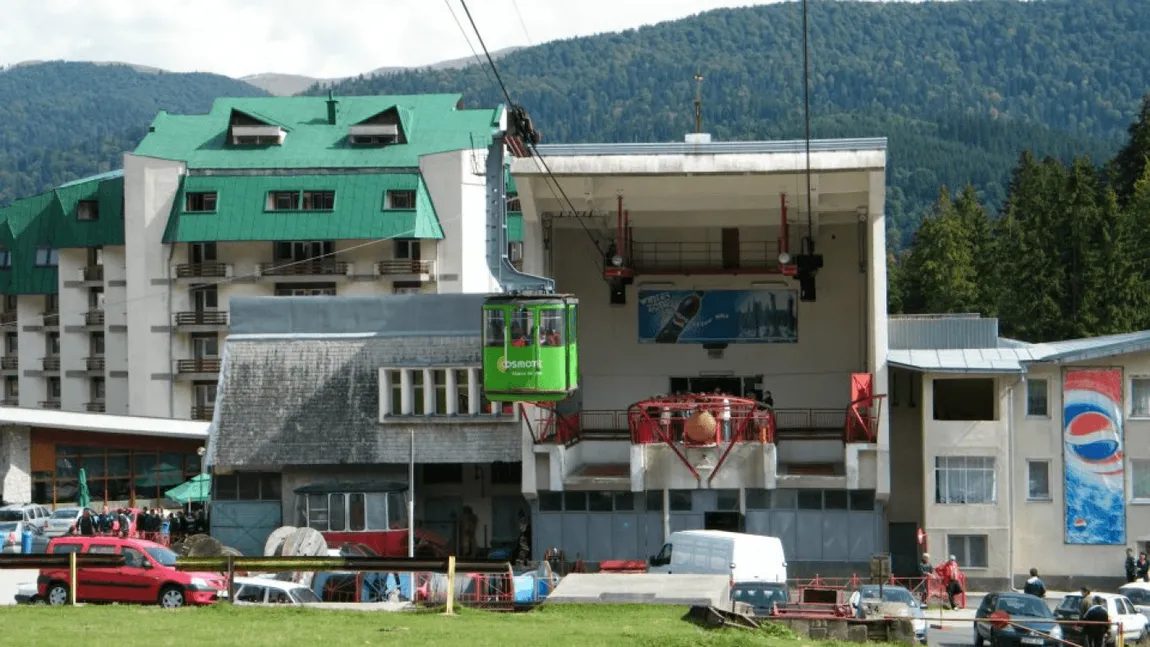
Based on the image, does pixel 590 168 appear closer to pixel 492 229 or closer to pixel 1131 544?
pixel 492 229

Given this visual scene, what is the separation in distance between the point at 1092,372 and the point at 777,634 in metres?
24.6

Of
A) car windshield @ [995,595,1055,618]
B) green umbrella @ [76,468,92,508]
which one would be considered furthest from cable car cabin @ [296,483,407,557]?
car windshield @ [995,595,1055,618]

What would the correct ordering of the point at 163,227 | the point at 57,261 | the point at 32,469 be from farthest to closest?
the point at 57,261, the point at 163,227, the point at 32,469

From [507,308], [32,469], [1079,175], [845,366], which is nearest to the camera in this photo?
[507,308]

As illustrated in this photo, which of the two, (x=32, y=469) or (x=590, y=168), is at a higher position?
(x=590, y=168)

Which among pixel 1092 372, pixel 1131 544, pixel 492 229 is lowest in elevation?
pixel 1131 544

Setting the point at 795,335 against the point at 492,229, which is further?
the point at 795,335

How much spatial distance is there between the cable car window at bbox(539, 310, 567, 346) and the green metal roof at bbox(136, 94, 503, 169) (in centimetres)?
5125

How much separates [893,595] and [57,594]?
53.1ft

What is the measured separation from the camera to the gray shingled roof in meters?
50.9

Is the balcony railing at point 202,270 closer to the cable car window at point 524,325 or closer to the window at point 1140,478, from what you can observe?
the cable car window at point 524,325

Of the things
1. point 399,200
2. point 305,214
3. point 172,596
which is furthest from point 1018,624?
point 305,214

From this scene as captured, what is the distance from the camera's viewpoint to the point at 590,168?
49.0m

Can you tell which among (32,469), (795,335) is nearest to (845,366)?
(795,335)
